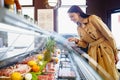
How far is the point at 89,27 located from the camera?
396 cm

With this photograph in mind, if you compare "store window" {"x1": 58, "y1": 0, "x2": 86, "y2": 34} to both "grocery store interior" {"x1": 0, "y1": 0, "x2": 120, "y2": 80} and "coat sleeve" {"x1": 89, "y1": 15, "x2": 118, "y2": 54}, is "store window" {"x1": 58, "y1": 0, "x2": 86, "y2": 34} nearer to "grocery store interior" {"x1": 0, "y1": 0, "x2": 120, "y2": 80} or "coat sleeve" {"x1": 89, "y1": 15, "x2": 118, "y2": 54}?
"grocery store interior" {"x1": 0, "y1": 0, "x2": 120, "y2": 80}

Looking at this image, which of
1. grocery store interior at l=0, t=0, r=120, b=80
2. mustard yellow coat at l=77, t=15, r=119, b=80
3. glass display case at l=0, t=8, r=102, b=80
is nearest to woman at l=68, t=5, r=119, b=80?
mustard yellow coat at l=77, t=15, r=119, b=80

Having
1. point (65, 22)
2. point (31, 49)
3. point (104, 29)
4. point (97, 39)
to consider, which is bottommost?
point (31, 49)

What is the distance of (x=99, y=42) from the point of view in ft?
13.0

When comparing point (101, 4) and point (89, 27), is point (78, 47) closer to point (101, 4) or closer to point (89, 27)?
point (89, 27)

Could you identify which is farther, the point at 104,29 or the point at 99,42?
the point at 99,42

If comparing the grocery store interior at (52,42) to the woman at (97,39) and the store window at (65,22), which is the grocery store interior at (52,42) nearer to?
the store window at (65,22)

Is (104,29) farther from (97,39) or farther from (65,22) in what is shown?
(65,22)

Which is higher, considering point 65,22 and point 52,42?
point 65,22

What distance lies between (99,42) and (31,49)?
1.28m

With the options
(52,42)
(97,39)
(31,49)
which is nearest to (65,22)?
(97,39)

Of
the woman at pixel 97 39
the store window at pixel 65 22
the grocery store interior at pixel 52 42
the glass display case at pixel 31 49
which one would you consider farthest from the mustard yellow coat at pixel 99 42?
the store window at pixel 65 22

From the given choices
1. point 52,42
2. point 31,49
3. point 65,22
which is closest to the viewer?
point 52,42

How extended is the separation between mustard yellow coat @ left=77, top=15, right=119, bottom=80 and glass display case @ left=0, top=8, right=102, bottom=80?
292 millimetres
